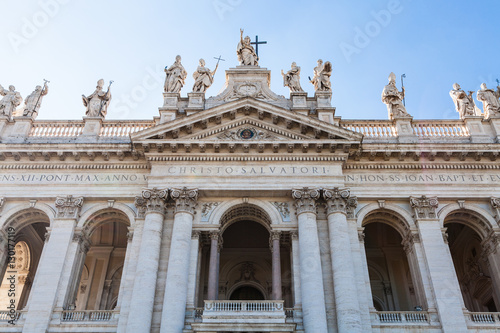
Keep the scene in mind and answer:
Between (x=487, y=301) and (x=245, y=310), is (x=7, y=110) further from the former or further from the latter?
(x=487, y=301)

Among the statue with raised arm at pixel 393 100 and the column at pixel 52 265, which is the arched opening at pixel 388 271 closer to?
the statue with raised arm at pixel 393 100

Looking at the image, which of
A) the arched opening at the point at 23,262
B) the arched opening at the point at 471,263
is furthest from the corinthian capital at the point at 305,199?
the arched opening at the point at 23,262

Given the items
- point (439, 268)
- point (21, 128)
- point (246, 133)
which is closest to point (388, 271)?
point (439, 268)

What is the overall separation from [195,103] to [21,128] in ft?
28.7

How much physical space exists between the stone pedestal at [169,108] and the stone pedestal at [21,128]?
660 centimetres

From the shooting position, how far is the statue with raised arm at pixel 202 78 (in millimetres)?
24263

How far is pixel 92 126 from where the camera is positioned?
2261 centimetres

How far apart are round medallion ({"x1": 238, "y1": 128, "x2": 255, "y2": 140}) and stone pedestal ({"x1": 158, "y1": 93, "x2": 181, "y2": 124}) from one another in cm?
366

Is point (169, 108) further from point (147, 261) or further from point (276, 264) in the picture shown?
point (276, 264)

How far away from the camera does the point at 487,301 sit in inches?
872

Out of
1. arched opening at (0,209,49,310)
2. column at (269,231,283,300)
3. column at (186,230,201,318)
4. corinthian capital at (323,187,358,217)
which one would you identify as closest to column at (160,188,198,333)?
column at (186,230,201,318)

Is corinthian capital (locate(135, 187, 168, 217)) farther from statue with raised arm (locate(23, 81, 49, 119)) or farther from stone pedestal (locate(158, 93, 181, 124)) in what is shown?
statue with raised arm (locate(23, 81, 49, 119))

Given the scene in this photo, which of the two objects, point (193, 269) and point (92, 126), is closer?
point (193, 269)

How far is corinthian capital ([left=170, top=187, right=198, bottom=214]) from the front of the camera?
19.4 m
